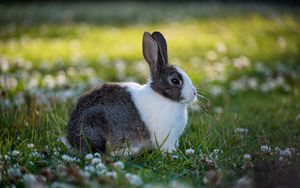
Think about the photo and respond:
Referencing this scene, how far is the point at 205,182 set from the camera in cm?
440

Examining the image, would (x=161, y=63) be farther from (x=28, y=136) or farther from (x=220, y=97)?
(x=220, y=97)

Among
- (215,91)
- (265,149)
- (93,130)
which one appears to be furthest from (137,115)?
(215,91)

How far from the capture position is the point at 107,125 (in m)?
5.60

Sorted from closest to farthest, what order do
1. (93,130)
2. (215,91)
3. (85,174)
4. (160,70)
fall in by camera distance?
(85,174), (93,130), (160,70), (215,91)

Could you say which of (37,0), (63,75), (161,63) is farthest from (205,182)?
(37,0)

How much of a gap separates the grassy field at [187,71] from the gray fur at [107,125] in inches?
8.9

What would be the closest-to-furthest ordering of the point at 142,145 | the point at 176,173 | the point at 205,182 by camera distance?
1. the point at 205,182
2. the point at 176,173
3. the point at 142,145

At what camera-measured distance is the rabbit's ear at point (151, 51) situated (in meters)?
5.86

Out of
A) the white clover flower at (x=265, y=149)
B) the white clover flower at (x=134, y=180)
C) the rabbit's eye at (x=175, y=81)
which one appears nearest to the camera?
the white clover flower at (x=134, y=180)

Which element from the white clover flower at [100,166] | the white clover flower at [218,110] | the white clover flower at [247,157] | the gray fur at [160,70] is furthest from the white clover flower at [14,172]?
the white clover flower at [218,110]

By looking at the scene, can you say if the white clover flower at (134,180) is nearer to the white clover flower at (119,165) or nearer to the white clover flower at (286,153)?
the white clover flower at (119,165)

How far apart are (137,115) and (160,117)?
0.85 feet

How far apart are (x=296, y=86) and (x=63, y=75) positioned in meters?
4.56

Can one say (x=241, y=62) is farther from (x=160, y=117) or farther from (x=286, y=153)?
(x=286, y=153)
